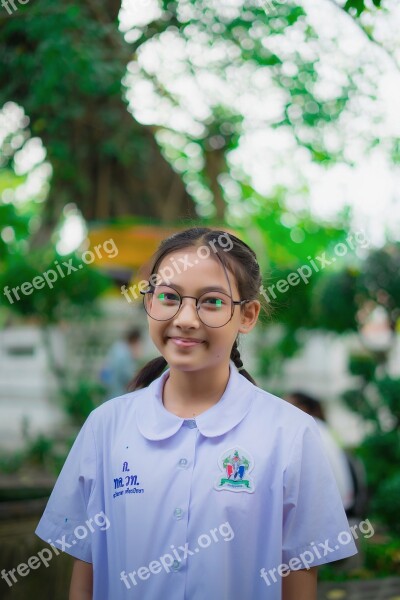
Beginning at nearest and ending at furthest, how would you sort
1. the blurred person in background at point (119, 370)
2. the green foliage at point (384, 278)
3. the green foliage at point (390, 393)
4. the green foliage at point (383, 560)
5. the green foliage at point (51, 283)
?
the green foliage at point (383, 560)
the green foliage at point (390, 393)
the green foliage at point (384, 278)
the green foliage at point (51, 283)
the blurred person in background at point (119, 370)

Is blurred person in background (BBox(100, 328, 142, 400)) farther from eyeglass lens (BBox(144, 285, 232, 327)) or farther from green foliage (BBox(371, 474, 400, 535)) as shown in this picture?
eyeglass lens (BBox(144, 285, 232, 327))

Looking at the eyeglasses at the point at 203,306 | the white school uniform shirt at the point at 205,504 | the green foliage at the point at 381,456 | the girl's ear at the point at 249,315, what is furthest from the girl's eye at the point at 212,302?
the green foliage at the point at 381,456

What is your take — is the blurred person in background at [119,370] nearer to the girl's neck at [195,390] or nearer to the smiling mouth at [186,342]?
the girl's neck at [195,390]

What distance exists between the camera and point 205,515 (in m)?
1.60

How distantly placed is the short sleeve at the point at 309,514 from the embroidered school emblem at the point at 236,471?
81 millimetres

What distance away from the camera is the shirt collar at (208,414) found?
1.69m

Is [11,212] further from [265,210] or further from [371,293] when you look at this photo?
[265,210]

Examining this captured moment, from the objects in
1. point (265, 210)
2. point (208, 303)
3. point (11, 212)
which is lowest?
point (265, 210)

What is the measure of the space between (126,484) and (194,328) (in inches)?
14.7

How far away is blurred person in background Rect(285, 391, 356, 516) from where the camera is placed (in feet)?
13.2

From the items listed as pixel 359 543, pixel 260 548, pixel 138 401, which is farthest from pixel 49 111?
pixel 260 548

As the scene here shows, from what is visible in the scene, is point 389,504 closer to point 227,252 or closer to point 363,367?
point 363,367

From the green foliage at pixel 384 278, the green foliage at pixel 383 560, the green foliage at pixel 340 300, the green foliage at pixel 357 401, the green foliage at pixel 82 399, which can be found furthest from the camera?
the green foliage at pixel 82 399

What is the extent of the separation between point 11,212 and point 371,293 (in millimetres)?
3238
